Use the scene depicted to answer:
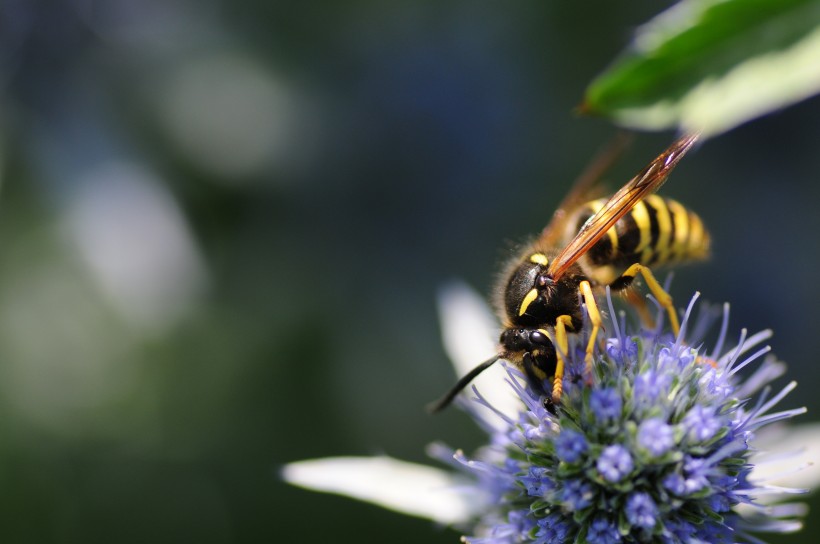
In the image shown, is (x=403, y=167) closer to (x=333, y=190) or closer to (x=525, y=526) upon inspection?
(x=333, y=190)

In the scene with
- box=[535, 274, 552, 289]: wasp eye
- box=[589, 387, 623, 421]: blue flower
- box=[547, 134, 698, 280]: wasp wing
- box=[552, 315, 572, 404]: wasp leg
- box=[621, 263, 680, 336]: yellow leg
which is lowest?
box=[589, 387, 623, 421]: blue flower

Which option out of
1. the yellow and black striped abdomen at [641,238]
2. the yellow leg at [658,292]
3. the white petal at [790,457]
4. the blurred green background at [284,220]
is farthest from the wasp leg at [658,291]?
the blurred green background at [284,220]

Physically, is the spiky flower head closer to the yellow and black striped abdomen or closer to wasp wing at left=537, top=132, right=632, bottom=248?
the yellow and black striped abdomen

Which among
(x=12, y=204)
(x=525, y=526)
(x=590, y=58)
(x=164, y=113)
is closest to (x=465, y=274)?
(x=590, y=58)

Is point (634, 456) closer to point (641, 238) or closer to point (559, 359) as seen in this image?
point (559, 359)

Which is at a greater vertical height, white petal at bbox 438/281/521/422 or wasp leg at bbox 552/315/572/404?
white petal at bbox 438/281/521/422

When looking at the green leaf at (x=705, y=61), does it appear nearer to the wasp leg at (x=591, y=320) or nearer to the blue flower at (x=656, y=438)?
the wasp leg at (x=591, y=320)

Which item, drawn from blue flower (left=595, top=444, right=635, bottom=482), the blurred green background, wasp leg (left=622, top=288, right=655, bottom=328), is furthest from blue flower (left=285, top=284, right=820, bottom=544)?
the blurred green background
